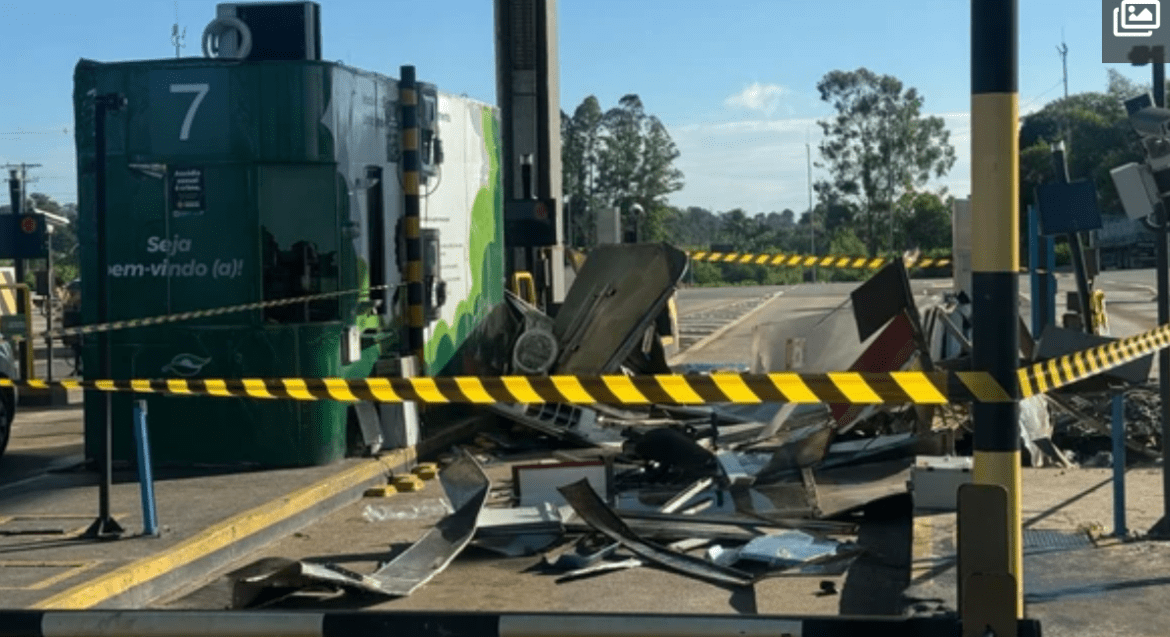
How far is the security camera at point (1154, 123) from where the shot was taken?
846cm

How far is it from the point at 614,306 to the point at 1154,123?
6.71 m

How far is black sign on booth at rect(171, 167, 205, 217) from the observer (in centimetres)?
1191

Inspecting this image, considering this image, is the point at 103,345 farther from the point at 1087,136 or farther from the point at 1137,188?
the point at 1087,136

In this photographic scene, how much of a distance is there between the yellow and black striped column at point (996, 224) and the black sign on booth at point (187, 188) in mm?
8310

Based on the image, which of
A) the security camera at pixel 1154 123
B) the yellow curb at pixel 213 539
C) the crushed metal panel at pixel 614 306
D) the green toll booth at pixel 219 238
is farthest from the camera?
the crushed metal panel at pixel 614 306

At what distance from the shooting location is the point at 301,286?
12172 millimetres

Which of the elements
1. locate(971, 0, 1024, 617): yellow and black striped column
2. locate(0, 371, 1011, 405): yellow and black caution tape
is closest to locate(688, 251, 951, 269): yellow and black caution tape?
locate(0, 371, 1011, 405): yellow and black caution tape

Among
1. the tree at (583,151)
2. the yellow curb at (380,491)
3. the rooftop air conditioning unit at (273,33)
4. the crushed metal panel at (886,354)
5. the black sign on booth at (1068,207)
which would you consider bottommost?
the yellow curb at (380,491)

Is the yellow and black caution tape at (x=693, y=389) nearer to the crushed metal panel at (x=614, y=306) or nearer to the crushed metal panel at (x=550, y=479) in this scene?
the crushed metal panel at (x=550, y=479)

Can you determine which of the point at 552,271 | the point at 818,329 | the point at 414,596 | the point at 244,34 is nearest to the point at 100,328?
the point at 414,596

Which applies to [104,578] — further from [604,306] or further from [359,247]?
[604,306]

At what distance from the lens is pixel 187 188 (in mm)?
11914

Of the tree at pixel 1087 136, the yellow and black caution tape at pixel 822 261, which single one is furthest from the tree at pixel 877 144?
the yellow and black caution tape at pixel 822 261

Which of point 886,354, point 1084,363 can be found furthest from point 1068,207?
point 1084,363
